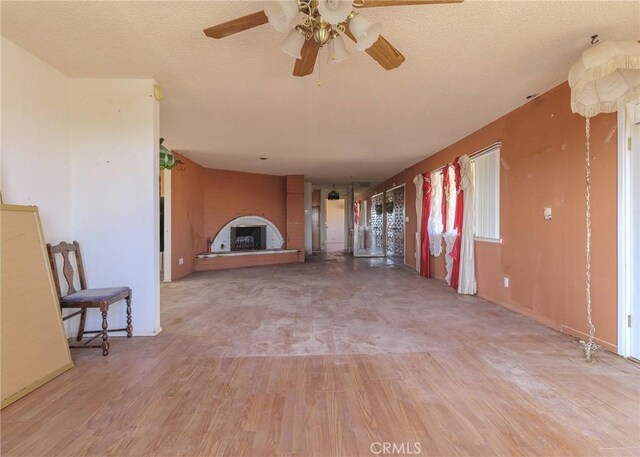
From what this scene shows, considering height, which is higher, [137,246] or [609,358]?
[137,246]

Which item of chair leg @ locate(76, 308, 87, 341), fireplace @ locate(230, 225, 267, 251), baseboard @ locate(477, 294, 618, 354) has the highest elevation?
fireplace @ locate(230, 225, 267, 251)

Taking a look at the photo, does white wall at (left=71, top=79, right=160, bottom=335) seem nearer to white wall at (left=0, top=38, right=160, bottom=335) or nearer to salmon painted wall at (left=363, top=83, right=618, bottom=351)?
white wall at (left=0, top=38, right=160, bottom=335)

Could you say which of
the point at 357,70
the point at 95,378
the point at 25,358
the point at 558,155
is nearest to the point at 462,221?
the point at 558,155

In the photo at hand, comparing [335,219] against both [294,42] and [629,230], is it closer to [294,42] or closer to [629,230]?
[629,230]

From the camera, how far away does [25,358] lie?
1.96 metres

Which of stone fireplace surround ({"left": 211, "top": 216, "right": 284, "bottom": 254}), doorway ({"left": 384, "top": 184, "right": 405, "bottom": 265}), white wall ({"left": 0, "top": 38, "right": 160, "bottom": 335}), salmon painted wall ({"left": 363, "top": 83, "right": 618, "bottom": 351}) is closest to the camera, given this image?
salmon painted wall ({"left": 363, "top": 83, "right": 618, "bottom": 351})

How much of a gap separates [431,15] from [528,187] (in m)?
2.39

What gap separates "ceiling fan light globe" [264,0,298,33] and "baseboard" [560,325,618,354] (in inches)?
135

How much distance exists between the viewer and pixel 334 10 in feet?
4.85

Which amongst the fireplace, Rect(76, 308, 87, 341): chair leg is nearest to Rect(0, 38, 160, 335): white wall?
Rect(76, 308, 87, 341): chair leg

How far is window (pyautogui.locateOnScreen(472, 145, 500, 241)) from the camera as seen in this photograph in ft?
13.3

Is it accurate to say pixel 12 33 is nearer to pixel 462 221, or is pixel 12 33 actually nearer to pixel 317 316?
pixel 317 316

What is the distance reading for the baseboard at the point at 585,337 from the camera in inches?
97.0

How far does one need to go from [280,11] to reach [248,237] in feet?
24.0
